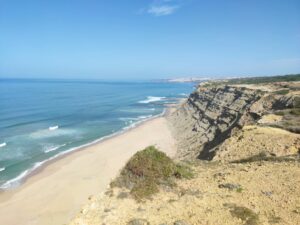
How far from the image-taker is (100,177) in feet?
111

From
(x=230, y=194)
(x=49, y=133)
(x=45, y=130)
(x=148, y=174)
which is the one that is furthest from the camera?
(x=45, y=130)

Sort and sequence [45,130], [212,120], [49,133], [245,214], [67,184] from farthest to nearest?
[45,130]
[49,133]
[212,120]
[67,184]
[245,214]

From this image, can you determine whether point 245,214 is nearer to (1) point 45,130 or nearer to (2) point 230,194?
(2) point 230,194

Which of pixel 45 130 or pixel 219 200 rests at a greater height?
pixel 219 200

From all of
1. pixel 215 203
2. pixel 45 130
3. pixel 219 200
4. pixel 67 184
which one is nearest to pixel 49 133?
pixel 45 130

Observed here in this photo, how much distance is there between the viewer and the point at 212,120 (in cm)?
5022

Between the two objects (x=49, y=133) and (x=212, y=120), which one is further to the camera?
(x=49, y=133)

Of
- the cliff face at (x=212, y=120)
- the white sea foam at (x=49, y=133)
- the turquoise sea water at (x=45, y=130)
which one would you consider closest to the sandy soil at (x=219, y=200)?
the cliff face at (x=212, y=120)

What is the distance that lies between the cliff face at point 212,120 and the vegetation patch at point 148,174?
18.7 meters

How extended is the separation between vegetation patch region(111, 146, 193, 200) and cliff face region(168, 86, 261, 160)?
61.4ft

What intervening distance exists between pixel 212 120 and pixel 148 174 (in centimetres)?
3642

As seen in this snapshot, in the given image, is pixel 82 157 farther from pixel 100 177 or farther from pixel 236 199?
pixel 236 199

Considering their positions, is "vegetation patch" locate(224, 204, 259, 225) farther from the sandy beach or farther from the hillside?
the sandy beach

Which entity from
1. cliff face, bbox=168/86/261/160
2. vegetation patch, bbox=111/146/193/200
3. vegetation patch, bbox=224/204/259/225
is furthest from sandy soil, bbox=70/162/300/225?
cliff face, bbox=168/86/261/160
